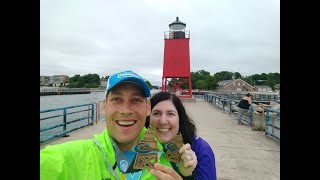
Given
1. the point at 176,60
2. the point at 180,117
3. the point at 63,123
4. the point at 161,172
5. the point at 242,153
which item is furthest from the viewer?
the point at 176,60

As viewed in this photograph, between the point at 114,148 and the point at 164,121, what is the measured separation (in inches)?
25.0

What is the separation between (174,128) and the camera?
1975 mm

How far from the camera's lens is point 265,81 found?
307ft

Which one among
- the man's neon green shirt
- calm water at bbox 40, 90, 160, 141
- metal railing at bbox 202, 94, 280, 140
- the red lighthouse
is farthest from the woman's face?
the red lighthouse

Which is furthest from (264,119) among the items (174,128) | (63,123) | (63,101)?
(63,101)

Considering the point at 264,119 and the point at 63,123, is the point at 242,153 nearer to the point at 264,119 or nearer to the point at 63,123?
the point at 264,119

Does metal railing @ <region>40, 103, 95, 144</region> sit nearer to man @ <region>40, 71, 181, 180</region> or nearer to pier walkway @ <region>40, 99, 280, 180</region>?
pier walkway @ <region>40, 99, 280, 180</region>

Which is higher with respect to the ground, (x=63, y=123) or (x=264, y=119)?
(x=63, y=123)

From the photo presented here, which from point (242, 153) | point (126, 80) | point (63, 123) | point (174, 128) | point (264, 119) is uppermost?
point (126, 80)

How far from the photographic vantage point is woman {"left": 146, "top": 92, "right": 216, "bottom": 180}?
191cm
